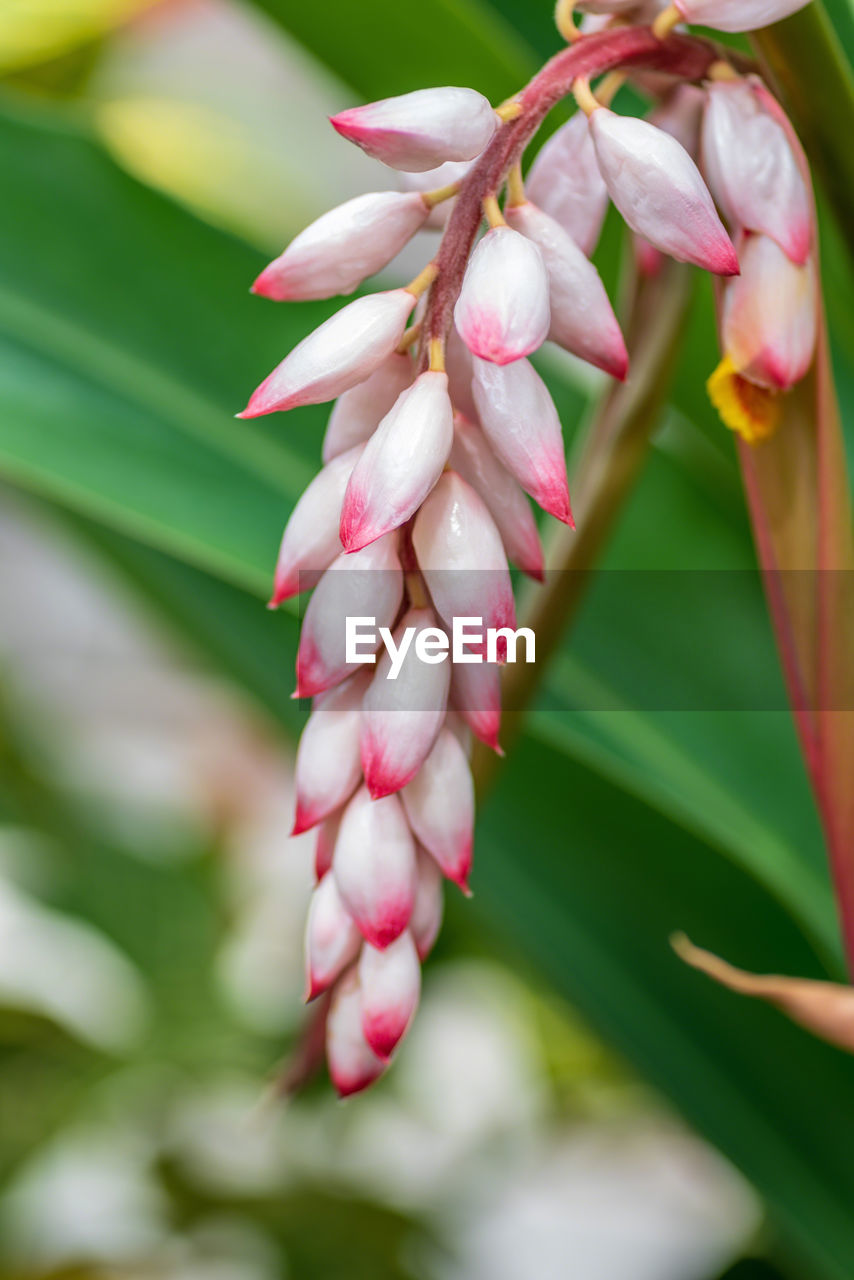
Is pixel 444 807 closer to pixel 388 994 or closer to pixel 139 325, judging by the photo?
pixel 388 994

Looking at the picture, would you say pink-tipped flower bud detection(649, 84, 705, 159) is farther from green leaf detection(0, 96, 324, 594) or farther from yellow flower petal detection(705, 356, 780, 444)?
green leaf detection(0, 96, 324, 594)

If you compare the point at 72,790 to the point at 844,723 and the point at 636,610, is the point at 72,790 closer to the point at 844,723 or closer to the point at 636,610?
the point at 636,610

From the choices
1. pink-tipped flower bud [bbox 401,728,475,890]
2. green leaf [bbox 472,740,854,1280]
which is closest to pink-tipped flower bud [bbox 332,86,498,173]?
pink-tipped flower bud [bbox 401,728,475,890]

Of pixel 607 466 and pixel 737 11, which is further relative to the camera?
pixel 607 466

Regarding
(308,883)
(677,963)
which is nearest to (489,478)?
(677,963)

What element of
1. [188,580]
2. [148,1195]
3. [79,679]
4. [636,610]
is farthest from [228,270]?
[79,679]
